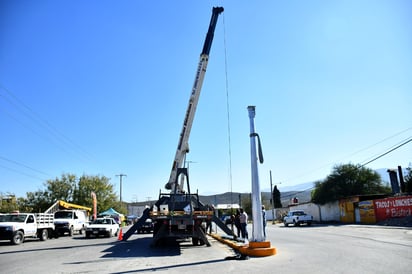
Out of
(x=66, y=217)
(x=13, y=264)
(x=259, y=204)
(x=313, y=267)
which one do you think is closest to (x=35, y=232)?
(x=66, y=217)

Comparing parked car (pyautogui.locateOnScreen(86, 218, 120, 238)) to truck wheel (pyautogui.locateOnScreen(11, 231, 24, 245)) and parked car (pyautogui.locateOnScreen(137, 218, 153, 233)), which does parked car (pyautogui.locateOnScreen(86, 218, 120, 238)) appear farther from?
truck wheel (pyautogui.locateOnScreen(11, 231, 24, 245))

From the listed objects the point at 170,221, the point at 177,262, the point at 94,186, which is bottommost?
the point at 177,262

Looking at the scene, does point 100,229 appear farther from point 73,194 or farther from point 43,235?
point 73,194

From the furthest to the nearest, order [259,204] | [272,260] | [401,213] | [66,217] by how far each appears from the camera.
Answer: [401,213]
[66,217]
[259,204]
[272,260]

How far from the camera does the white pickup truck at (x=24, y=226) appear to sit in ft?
62.5

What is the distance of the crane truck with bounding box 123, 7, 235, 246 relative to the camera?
14.4 m

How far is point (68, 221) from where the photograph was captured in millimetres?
27031

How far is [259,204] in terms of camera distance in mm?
11703

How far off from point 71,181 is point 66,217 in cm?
2893

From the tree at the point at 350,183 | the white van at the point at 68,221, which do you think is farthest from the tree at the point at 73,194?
the tree at the point at 350,183

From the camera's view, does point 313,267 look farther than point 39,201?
No

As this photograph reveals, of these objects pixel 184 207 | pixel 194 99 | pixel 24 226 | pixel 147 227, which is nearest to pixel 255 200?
pixel 184 207

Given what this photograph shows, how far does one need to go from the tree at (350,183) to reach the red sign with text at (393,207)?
29.0ft

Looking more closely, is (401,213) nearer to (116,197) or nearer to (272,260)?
(272,260)
